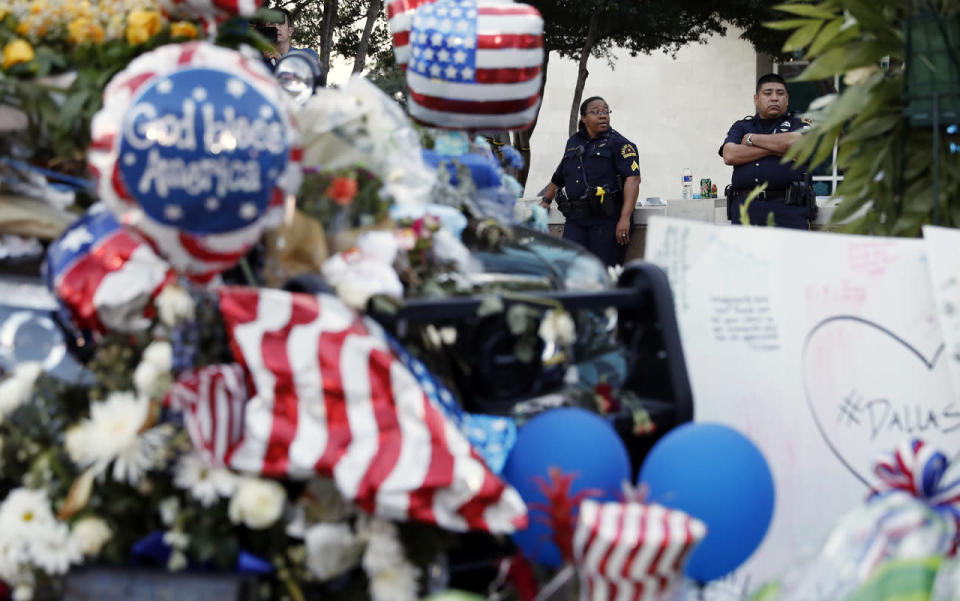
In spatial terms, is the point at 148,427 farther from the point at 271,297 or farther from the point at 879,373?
the point at 879,373

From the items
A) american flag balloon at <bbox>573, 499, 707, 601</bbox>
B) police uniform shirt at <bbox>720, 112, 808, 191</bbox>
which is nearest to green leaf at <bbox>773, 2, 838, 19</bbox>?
american flag balloon at <bbox>573, 499, 707, 601</bbox>

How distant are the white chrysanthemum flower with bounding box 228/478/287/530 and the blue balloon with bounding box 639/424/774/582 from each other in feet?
2.59

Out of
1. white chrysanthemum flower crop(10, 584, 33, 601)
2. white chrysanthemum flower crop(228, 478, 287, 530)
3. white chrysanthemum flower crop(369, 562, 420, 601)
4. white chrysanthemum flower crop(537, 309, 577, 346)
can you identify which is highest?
white chrysanthemum flower crop(537, 309, 577, 346)

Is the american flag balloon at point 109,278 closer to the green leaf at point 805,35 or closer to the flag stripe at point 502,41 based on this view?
the flag stripe at point 502,41

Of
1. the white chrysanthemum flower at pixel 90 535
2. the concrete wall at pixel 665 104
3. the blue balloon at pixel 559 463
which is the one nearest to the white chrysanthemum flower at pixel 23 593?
the white chrysanthemum flower at pixel 90 535

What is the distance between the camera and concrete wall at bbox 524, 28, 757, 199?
20.5 metres

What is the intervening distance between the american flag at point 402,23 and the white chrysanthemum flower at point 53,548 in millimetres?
1959

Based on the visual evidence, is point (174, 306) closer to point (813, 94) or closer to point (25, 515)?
point (25, 515)

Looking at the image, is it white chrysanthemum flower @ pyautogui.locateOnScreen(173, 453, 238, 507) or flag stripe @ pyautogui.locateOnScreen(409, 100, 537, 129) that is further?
flag stripe @ pyautogui.locateOnScreen(409, 100, 537, 129)

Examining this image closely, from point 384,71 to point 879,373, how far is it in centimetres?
1396

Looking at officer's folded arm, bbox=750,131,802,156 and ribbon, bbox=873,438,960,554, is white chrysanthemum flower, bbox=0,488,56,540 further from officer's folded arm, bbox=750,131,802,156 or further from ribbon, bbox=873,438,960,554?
officer's folded arm, bbox=750,131,802,156

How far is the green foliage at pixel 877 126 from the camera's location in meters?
3.54

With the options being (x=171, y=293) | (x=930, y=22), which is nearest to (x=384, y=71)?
(x=930, y=22)

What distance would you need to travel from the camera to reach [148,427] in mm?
2131
